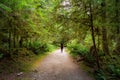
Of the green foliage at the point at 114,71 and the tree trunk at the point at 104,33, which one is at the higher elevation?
the tree trunk at the point at 104,33

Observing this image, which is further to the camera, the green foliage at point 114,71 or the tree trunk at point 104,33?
the tree trunk at point 104,33

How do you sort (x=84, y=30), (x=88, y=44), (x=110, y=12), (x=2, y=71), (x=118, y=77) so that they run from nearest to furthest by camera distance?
(x=118, y=77) → (x=2, y=71) → (x=110, y=12) → (x=84, y=30) → (x=88, y=44)

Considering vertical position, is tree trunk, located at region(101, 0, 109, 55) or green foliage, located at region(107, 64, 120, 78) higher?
tree trunk, located at region(101, 0, 109, 55)

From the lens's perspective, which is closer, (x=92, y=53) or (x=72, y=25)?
(x=72, y=25)

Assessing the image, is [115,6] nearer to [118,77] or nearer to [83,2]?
Result: [83,2]

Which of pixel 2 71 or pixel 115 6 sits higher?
pixel 115 6

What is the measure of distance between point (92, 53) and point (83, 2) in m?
6.00

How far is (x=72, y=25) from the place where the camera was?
41.3 ft

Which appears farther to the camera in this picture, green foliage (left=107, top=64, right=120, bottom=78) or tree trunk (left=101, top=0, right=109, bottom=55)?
tree trunk (left=101, top=0, right=109, bottom=55)

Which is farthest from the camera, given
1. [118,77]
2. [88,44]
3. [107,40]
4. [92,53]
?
[88,44]

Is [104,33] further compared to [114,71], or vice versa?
[104,33]

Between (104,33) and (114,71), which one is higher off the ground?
(104,33)


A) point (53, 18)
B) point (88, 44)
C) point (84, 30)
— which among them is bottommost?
point (88, 44)

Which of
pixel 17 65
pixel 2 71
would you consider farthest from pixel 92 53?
pixel 2 71
